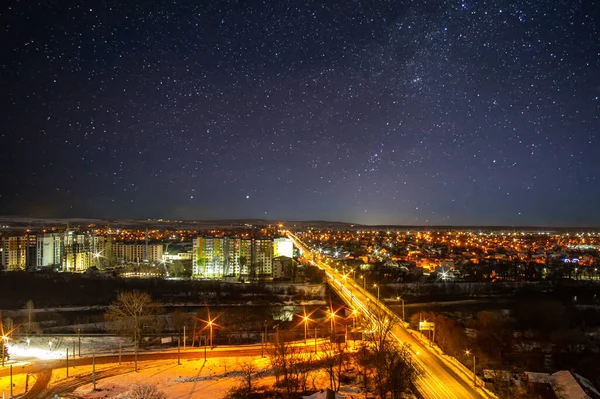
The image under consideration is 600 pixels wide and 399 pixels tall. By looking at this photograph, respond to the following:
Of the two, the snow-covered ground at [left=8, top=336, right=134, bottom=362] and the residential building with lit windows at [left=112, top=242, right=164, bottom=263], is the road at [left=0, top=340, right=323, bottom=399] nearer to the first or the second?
the snow-covered ground at [left=8, top=336, right=134, bottom=362]

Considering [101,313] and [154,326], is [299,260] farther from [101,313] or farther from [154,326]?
[154,326]

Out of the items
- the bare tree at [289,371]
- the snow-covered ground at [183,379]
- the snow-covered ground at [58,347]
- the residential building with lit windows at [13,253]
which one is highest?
the residential building with lit windows at [13,253]

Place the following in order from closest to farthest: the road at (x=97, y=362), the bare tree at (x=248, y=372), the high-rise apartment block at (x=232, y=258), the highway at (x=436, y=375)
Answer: the highway at (x=436, y=375), the bare tree at (x=248, y=372), the road at (x=97, y=362), the high-rise apartment block at (x=232, y=258)

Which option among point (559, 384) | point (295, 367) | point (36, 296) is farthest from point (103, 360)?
point (36, 296)

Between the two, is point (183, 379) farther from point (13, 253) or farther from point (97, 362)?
point (13, 253)

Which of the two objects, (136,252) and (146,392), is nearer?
(146,392)

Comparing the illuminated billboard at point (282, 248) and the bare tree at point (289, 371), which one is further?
the illuminated billboard at point (282, 248)

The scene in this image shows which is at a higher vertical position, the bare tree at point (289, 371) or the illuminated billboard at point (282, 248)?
the illuminated billboard at point (282, 248)

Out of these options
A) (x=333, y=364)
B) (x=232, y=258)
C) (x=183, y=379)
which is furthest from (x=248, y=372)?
(x=232, y=258)

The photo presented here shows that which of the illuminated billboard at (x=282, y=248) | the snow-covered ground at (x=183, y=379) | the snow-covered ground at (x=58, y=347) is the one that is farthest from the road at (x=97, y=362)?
the illuminated billboard at (x=282, y=248)

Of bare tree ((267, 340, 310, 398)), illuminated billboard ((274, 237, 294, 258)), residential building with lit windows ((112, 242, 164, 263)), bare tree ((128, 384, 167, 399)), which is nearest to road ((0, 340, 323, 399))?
bare tree ((128, 384, 167, 399))

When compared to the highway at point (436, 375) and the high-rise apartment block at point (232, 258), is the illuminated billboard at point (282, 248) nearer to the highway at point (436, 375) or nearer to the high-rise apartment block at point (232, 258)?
the high-rise apartment block at point (232, 258)
